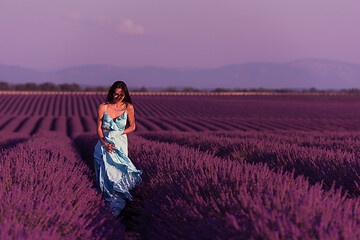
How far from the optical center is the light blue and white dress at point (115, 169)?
4676 millimetres

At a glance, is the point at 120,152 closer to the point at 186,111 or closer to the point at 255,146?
the point at 255,146

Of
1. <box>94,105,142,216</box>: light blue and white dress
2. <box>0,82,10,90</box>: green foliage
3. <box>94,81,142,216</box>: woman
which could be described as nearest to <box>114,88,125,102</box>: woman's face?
<box>94,81,142,216</box>: woman

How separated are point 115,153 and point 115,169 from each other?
0.21 m

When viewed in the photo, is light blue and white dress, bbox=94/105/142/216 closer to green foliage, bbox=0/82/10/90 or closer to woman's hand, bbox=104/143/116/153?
woman's hand, bbox=104/143/116/153

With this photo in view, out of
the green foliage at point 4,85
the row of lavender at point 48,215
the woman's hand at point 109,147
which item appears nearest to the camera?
the row of lavender at point 48,215

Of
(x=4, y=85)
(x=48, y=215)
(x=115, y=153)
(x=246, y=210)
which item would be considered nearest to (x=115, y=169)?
(x=115, y=153)

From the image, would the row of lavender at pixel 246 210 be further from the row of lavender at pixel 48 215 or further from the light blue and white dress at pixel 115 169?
the light blue and white dress at pixel 115 169

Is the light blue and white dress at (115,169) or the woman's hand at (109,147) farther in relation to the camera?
the woman's hand at (109,147)

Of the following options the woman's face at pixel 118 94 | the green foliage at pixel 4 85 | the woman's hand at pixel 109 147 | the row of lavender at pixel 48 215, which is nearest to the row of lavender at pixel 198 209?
the row of lavender at pixel 48 215

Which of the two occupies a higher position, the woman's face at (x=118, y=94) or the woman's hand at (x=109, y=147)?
the woman's face at (x=118, y=94)

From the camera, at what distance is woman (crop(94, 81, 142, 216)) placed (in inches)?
185

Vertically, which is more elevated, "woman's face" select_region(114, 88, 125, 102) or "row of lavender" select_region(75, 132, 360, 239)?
"woman's face" select_region(114, 88, 125, 102)

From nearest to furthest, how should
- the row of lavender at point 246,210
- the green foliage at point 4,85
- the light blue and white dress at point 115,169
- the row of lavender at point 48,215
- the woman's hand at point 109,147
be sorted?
the row of lavender at point 246,210 < the row of lavender at point 48,215 < the light blue and white dress at point 115,169 < the woman's hand at point 109,147 < the green foliage at point 4,85

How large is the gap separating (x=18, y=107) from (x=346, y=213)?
3938 cm
